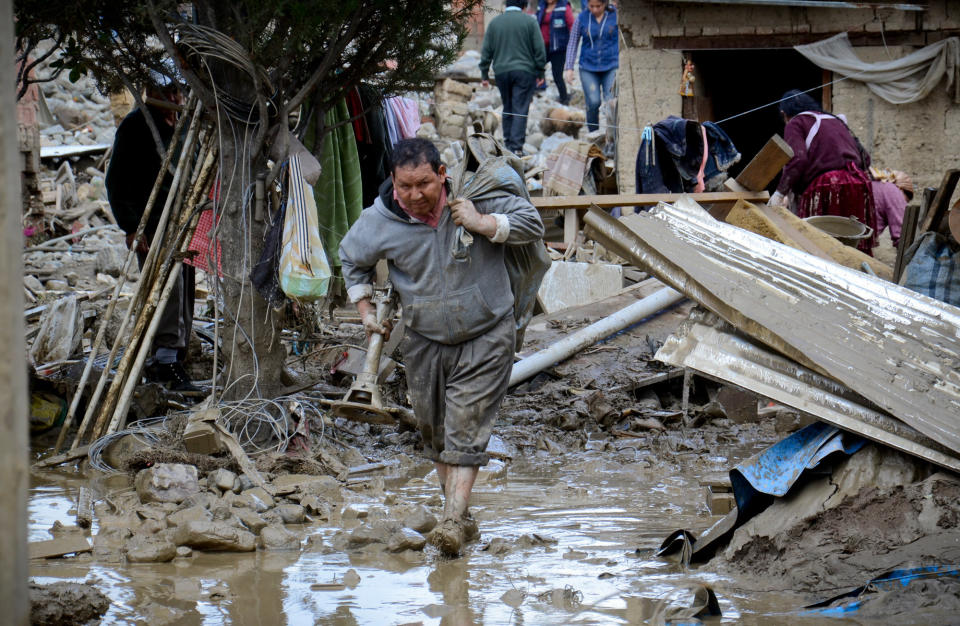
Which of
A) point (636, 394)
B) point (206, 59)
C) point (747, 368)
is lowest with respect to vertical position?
point (636, 394)

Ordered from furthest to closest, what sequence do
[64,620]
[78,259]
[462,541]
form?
[78,259] < [462,541] < [64,620]

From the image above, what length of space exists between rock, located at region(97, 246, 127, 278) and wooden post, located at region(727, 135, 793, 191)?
26.7 ft

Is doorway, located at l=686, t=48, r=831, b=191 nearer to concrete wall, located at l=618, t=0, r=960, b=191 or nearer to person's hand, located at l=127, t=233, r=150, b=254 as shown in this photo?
concrete wall, located at l=618, t=0, r=960, b=191

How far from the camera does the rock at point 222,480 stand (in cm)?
537

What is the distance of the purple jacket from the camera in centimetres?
917

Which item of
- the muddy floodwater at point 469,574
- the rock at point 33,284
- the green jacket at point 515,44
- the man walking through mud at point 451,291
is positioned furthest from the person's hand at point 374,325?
the green jacket at point 515,44

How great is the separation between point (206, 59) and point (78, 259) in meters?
8.61

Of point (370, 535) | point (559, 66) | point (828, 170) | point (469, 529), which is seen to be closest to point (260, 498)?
point (370, 535)

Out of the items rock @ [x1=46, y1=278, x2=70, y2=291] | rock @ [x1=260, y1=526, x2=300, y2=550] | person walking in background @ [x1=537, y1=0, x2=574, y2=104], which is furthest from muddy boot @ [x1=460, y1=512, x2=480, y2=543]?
person walking in background @ [x1=537, y1=0, x2=574, y2=104]

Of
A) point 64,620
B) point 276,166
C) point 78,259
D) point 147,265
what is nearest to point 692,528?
point 64,620

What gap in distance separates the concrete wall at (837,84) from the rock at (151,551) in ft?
28.8

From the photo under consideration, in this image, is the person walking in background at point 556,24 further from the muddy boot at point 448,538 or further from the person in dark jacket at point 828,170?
the muddy boot at point 448,538

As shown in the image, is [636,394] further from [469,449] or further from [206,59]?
[206,59]

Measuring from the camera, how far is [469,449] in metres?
4.65
